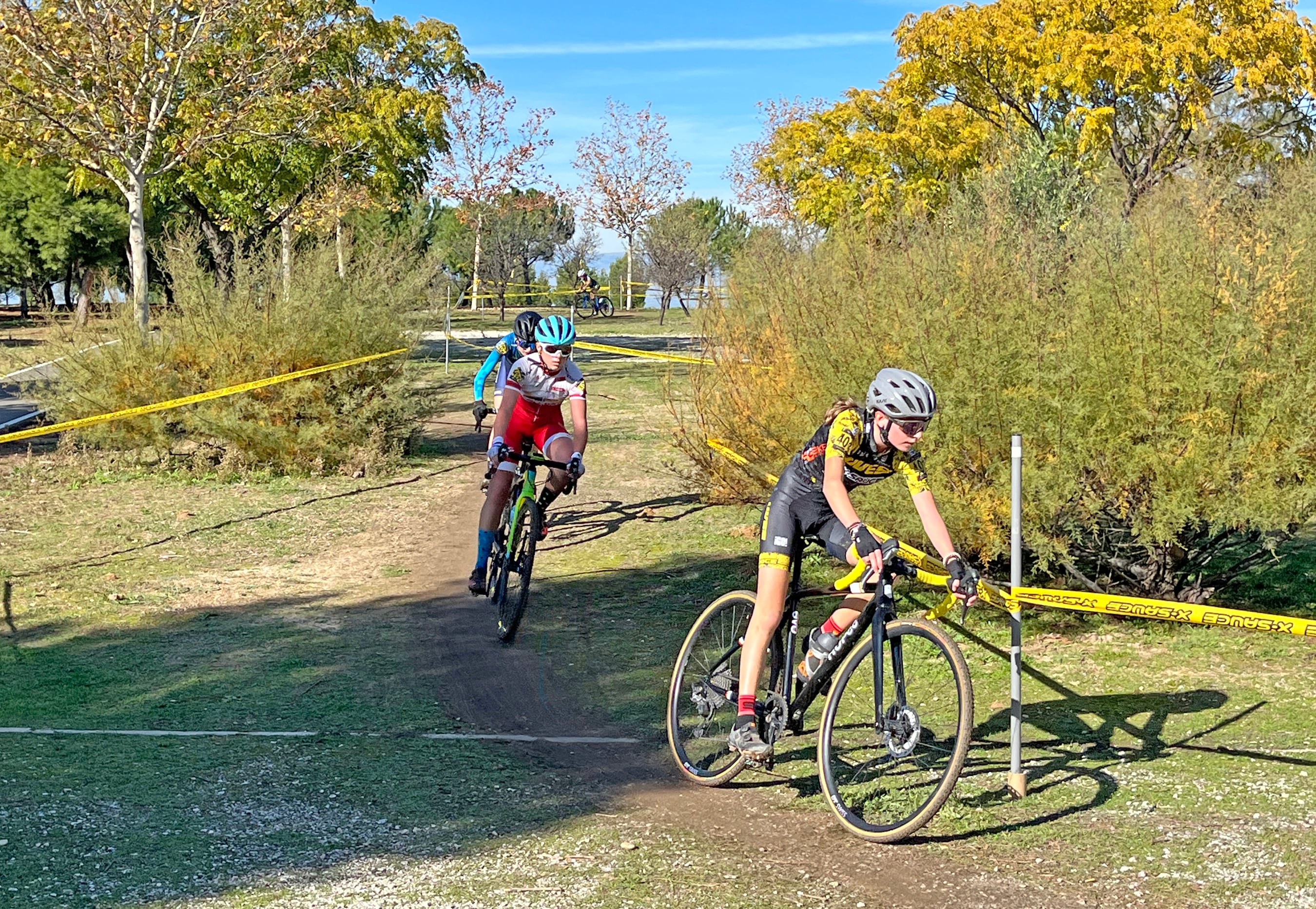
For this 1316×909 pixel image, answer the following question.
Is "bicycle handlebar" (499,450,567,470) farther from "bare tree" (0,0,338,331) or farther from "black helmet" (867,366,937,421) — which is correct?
"bare tree" (0,0,338,331)

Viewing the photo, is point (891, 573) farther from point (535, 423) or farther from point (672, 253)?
point (672, 253)

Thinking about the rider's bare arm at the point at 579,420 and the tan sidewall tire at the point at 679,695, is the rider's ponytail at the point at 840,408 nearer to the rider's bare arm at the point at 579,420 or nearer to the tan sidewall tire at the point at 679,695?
the tan sidewall tire at the point at 679,695

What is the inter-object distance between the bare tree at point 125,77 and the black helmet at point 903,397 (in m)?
12.4

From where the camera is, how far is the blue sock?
8.79 meters

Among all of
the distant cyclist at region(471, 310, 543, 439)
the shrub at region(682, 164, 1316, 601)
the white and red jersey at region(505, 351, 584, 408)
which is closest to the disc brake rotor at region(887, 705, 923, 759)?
the shrub at region(682, 164, 1316, 601)

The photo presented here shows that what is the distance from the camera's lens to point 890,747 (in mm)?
5238

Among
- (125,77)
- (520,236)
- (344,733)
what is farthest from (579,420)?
(520,236)

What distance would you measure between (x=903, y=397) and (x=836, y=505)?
512 millimetres

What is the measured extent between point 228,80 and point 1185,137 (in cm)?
1955

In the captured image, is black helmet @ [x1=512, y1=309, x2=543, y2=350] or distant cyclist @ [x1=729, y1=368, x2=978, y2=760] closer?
distant cyclist @ [x1=729, y1=368, x2=978, y2=760]

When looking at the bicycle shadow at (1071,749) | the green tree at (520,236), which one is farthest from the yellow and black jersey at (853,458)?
the green tree at (520,236)

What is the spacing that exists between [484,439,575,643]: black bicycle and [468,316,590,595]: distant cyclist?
3.3 inches

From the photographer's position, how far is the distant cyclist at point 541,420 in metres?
8.77

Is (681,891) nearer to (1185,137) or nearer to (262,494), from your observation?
(262,494)
